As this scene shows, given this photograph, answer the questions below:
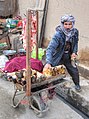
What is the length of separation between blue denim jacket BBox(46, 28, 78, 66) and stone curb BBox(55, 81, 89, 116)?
54 centimetres

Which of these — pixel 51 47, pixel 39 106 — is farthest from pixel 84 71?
pixel 39 106

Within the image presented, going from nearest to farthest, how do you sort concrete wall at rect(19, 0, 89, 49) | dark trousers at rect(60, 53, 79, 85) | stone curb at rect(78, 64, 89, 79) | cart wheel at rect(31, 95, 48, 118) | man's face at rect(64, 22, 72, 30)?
cart wheel at rect(31, 95, 48, 118), man's face at rect(64, 22, 72, 30), dark trousers at rect(60, 53, 79, 85), stone curb at rect(78, 64, 89, 79), concrete wall at rect(19, 0, 89, 49)

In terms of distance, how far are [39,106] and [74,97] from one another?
3.41ft

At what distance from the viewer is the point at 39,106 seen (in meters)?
3.86

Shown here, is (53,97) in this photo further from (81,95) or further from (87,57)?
(87,57)

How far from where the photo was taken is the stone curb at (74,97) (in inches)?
174

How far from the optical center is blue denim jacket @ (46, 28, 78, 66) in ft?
13.1

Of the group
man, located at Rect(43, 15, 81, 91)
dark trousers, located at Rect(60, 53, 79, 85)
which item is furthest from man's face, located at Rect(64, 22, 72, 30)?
dark trousers, located at Rect(60, 53, 79, 85)

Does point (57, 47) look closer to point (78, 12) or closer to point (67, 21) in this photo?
point (67, 21)

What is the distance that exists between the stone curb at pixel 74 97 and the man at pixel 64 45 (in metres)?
0.43

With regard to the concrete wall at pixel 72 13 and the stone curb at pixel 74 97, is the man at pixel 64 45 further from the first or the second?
the concrete wall at pixel 72 13

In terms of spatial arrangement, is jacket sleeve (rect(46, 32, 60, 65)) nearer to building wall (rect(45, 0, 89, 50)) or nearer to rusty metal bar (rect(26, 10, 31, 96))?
rusty metal bar (rect(26, 10, 31, 96))

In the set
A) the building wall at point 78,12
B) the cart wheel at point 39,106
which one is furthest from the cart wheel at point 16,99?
the building wall at point 78,12

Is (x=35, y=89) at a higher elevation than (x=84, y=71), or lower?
higher
